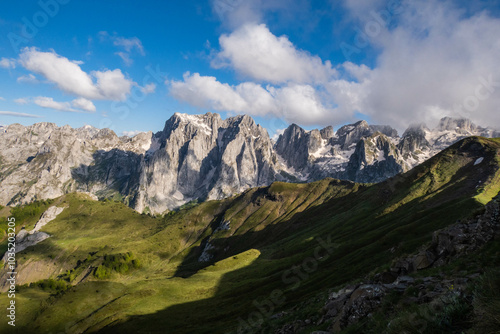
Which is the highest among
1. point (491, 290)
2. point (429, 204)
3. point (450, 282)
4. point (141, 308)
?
point (491, 290)

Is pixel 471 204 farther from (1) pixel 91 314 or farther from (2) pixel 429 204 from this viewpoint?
(1) pixel 91 314

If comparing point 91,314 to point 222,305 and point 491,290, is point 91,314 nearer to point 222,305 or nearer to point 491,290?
point 222,305

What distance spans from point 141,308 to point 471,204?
124 metres

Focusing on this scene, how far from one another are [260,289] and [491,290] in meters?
88.7

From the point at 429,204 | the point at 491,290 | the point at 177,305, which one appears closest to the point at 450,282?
the point at 491,290

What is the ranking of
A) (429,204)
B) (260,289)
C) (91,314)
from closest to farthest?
(260,289)
(91,314)
(429,204)

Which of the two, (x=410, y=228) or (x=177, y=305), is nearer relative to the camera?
(x=410, y=228)

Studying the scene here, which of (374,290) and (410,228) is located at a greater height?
(374,290)

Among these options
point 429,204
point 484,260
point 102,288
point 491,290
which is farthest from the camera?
point 102,288

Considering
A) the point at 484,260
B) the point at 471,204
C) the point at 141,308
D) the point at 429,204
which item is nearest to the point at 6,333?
the point at 141,308

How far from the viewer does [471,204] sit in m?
88.3

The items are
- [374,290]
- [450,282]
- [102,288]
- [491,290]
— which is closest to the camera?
[491,290]

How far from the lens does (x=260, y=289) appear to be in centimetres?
8938

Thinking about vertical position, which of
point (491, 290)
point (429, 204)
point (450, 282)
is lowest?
point (429, 204)
